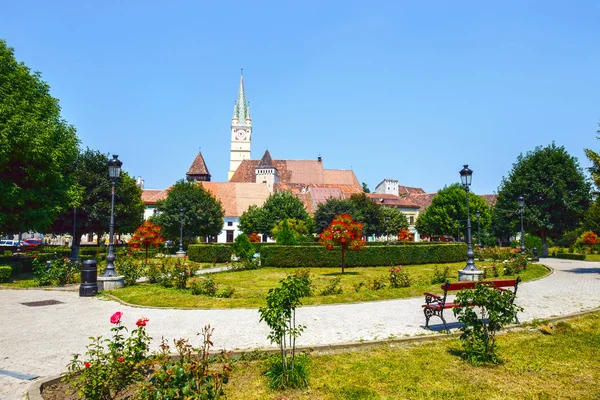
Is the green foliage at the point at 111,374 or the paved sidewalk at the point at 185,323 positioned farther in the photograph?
the paved sidewalk at the point at 185,323

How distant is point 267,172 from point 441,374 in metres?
87.1

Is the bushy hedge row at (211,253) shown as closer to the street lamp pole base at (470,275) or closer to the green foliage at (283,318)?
the street lamp pole base at (470,275)

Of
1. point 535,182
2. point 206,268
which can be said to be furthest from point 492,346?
point 535,182

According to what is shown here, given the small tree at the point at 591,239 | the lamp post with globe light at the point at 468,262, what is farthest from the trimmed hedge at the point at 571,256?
the lamp post with globe light at the point at 468,262

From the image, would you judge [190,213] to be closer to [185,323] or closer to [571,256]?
[185,323]

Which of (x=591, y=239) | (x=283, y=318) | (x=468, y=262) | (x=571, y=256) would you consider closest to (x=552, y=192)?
(x=571, y=256)

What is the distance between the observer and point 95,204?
118 feet

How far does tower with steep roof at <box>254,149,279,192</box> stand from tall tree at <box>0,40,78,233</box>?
219 feet

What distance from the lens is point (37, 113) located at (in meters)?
Answer: 22.8

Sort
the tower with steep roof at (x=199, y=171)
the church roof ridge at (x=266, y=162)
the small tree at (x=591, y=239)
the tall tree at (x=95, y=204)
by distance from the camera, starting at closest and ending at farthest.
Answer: the tall tree at (x=95, y=204), the small tree at (x=591, y=239), the church roof ridge at (x=266, y=162), the tower with steep roof at (x=199, y=171)

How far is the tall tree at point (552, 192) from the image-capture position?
3672 cm

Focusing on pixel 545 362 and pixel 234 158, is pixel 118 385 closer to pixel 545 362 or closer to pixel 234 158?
pixel 545 362

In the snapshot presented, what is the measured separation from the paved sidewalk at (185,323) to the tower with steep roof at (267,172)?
77531mm

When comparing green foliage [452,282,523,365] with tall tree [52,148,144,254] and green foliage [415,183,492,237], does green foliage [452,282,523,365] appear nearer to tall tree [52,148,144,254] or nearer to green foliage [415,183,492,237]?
tall tree [52,148,144,254]
